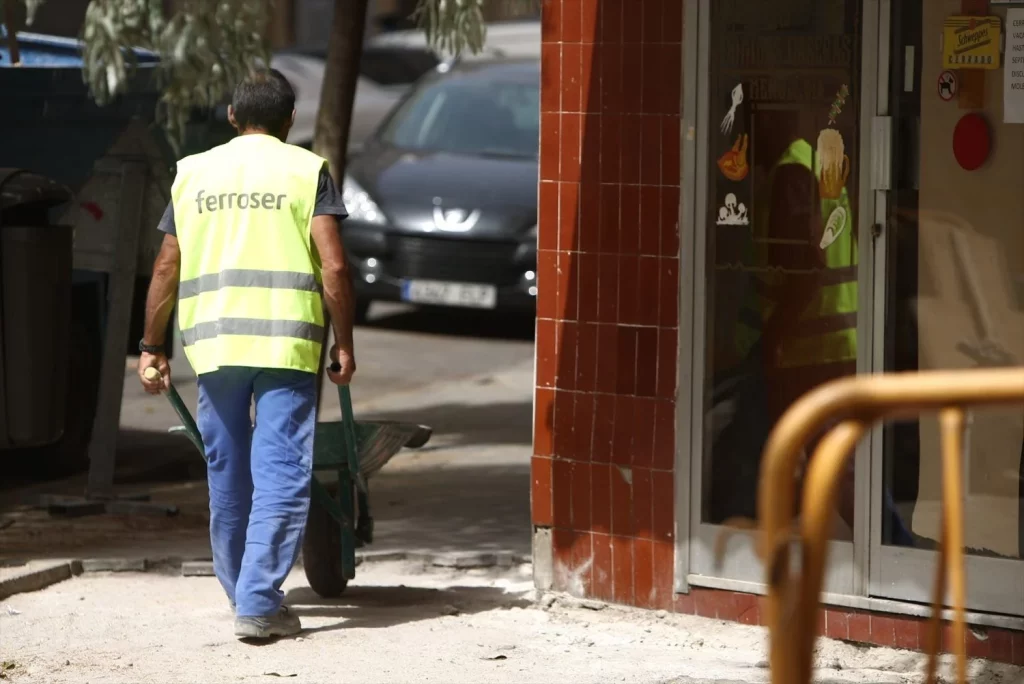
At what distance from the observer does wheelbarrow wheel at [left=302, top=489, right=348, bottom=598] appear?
5812 millimetres

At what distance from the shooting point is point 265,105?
5430 mm

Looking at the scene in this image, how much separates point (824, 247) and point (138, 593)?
2.53 meters

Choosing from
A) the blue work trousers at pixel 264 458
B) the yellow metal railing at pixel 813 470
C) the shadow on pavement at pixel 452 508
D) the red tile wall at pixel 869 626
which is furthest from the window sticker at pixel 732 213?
the yellow metal railing at pixel 813 470

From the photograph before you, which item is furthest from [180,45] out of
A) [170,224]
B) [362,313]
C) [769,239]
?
[362,313]

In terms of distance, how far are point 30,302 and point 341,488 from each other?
1.54 meters

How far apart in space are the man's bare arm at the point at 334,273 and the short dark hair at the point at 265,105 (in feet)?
1.17

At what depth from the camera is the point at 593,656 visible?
525 cm

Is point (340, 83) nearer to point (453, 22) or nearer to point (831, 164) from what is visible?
point (453, 22)

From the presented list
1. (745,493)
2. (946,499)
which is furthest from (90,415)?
(946,499)

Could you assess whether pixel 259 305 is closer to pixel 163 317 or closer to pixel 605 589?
pixel 163 317

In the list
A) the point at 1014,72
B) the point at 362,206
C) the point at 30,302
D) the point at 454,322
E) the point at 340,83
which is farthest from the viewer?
the point at 454,322

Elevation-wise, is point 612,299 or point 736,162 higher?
point 736,162

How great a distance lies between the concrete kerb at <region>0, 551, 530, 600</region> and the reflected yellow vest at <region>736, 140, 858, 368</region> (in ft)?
4.76

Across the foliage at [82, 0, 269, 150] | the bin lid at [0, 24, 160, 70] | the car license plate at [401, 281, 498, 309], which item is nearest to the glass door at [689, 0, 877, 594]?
the foliage at [82, 0, 269, 150]
